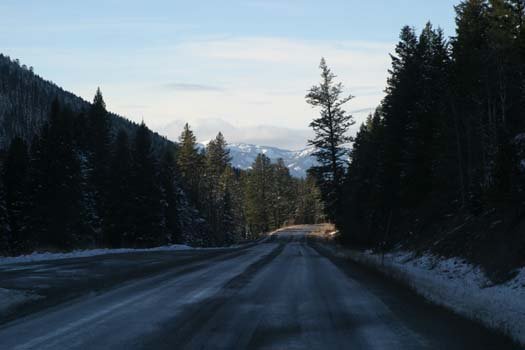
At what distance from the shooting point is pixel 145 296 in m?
11.7

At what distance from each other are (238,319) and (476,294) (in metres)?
6.48

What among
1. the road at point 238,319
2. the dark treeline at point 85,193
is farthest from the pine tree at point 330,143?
the road at point 238,319

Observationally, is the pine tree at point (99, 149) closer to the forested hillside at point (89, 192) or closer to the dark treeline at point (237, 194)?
the forested hillside at point (89, 192)

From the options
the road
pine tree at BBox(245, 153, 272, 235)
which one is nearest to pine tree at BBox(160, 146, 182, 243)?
the road

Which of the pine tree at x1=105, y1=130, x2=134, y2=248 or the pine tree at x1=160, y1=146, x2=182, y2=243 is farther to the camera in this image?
the pine tree at x1=160, y1=146, x2=182, y2=243

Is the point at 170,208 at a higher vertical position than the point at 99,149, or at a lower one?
lower

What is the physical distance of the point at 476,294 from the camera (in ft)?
41.4

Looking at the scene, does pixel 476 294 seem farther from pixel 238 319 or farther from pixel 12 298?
pixel 12 298

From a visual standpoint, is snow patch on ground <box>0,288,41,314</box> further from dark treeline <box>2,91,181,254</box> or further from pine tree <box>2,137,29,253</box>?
pine tree <box>2,137,29,253</box>

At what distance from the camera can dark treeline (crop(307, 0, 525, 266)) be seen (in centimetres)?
2630

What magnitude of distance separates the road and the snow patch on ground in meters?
0.49

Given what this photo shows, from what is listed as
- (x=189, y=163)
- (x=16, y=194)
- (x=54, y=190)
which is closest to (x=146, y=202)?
(x=54, y=190)

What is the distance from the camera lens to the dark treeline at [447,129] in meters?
26.3

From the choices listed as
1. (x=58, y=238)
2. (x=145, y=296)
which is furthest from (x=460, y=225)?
(x=58, y=238)
